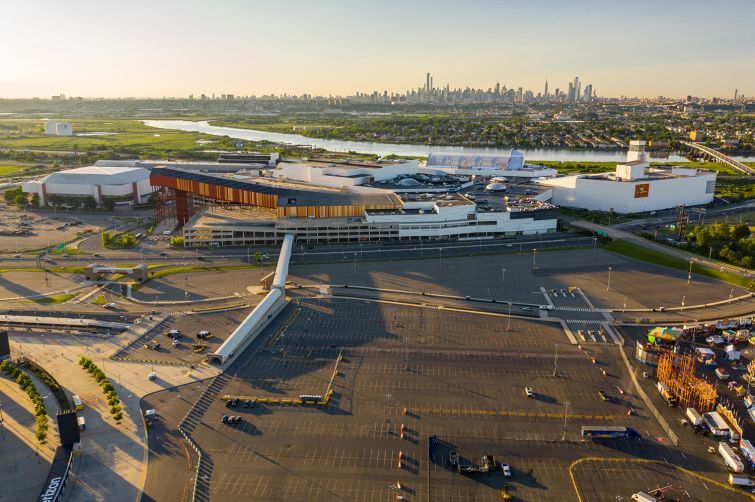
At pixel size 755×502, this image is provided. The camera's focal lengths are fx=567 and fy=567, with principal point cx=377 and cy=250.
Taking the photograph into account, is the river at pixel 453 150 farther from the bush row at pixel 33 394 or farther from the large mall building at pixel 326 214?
the bush row at pixel 33 394

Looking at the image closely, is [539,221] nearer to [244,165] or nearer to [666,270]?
[666,270]

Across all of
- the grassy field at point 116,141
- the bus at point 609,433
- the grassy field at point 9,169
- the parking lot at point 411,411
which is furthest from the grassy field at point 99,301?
the grassy field at point 116,141

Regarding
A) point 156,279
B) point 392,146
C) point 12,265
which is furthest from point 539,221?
point 392,146

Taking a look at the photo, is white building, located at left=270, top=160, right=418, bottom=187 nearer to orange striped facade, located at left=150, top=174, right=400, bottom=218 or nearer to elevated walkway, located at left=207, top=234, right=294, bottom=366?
orange striped facade, located at left=150, top=174, right=400, bottom=218

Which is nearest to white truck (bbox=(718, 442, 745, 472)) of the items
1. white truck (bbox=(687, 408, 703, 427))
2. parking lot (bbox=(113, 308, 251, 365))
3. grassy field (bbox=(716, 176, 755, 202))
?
white truck (bbox=(687, 408, 703, 427))

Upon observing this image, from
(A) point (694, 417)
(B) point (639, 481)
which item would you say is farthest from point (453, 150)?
(B) point (639, 481)

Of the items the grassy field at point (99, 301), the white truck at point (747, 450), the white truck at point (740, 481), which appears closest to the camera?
the white truck at point (740, 481)

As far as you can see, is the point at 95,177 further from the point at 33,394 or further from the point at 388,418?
the point at 388,418
